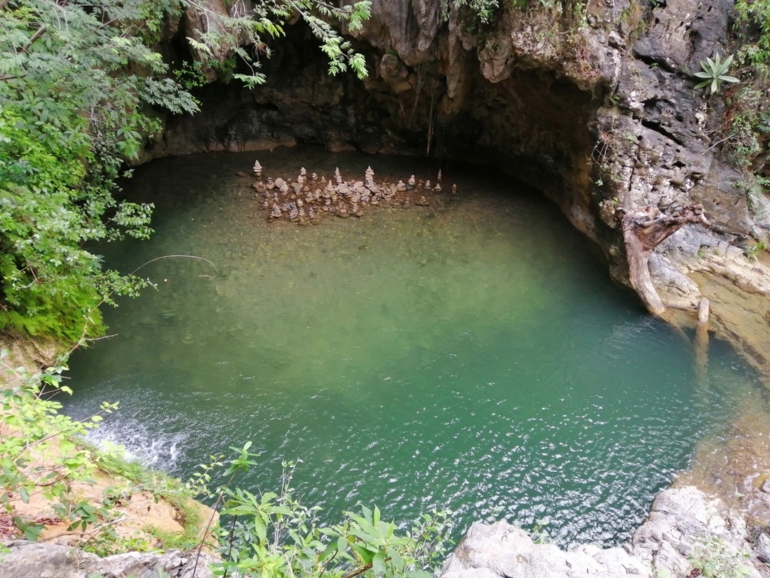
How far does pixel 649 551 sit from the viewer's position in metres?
5.34

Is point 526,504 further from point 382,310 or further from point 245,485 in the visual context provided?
point 382,310

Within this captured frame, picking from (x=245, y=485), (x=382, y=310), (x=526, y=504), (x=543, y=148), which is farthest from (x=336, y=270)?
(x=543, y=148)

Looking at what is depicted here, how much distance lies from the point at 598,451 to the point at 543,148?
28.7ft

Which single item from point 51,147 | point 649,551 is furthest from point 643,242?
point 51,147

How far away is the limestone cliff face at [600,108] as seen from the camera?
9492 mm

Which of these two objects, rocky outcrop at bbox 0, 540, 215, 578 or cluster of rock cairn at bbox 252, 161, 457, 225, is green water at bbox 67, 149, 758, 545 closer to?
cluster of rock cairn at bbox 252, 161, 457, 225

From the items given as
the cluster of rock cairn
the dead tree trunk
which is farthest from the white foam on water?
the dead tree trunk

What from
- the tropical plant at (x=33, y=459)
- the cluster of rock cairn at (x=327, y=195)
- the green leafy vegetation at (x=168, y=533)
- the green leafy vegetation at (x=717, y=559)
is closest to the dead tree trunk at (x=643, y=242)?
the cluster of rock cairn at (x=327, y=195)

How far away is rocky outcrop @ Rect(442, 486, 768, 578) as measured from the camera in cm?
443

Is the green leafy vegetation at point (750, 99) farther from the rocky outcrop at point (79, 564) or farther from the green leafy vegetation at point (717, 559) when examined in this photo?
the rocky outcrop at point (79, 564)

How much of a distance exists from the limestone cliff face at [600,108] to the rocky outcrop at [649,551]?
428 centimetres

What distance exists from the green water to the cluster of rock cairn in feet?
1.87

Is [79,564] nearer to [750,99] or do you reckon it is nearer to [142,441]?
[142,441]

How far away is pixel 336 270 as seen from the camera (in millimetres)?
10320
